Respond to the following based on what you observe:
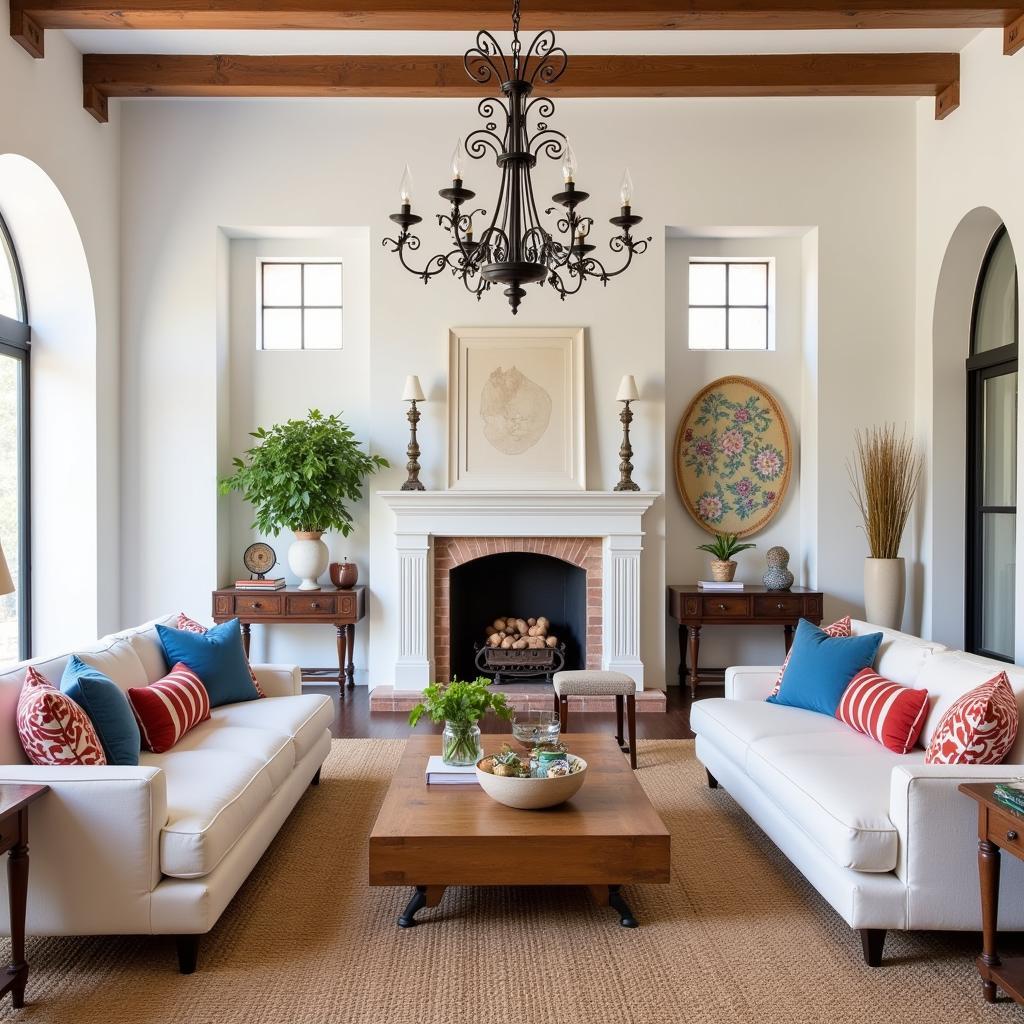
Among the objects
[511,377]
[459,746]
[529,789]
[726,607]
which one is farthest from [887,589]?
[529,789]

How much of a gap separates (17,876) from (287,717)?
1.43 m

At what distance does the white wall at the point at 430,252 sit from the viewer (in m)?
5.82

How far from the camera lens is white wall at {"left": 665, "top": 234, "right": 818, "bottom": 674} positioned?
243 inches

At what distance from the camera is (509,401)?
19.2 feet

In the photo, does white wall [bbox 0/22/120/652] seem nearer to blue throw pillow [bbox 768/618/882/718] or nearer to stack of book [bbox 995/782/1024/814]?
blue throw pillow [bbox 768/618/882/718]

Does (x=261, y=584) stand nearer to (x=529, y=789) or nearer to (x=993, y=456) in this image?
(x=529, y=789)

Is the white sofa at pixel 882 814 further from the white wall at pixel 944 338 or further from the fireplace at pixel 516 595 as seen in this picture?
the fireplace at pixel 516 595

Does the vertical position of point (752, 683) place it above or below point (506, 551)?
below

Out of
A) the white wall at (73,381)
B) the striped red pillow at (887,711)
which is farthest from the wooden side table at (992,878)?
the white wall at (73,381)

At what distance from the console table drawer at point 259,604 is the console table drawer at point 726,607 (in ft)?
8.84

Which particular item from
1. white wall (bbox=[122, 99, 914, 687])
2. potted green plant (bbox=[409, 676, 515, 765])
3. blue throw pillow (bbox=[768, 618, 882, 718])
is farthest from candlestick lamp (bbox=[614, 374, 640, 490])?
potted green plant (bbox=[409, 676, 515, 765])

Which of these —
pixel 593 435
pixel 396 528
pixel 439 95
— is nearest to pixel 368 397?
pixel 396 528

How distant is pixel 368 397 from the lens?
242 inches

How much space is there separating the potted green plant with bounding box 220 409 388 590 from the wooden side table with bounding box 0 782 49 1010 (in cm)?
333
